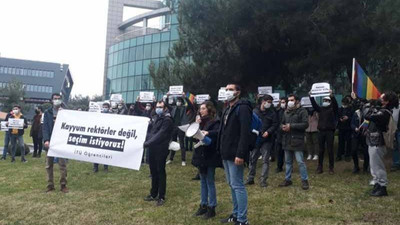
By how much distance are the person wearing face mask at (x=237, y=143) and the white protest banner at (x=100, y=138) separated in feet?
7.91

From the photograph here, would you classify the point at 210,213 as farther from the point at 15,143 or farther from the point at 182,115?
the point at 15,143

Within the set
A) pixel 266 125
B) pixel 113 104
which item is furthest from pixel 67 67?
pixel 266 125

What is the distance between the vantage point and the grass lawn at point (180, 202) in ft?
19.1

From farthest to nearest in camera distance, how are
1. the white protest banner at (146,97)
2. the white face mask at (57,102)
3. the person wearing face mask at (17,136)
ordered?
the person wearing face mask at (17,136) → the white protest banner at (146,97) → the white face mask at (57,102)

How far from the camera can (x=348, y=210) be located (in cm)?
605

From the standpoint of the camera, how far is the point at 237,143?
523 cm

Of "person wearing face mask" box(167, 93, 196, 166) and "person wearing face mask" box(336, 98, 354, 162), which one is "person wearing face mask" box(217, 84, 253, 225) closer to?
"person wearing face mask" box(167, 93, 196, 166)

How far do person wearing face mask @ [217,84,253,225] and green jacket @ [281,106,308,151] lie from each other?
260cm

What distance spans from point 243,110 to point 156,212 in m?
2.41

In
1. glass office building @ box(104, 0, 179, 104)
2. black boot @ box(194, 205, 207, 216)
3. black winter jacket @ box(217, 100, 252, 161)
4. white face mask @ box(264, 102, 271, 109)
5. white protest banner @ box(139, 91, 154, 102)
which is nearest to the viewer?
black winter jacket @ box(217, 100, 252, 161)

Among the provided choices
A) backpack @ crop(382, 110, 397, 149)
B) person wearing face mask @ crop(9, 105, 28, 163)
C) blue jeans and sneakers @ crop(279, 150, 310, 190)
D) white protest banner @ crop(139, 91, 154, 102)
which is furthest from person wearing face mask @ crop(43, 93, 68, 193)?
backpack @ crop(382, 110, 397, 149)

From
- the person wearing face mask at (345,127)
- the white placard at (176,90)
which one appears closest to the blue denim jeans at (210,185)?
the white placard at (176,90)

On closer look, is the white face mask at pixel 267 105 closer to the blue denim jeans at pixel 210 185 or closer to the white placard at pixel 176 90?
the blue denim jeans at pixel 210 185

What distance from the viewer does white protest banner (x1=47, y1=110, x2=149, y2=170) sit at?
7.28 m
